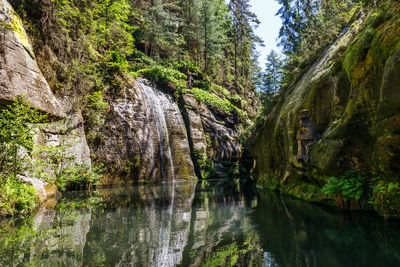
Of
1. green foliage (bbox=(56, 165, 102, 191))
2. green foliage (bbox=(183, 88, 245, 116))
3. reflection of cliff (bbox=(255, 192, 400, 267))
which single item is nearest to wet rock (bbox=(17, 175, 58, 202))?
green foliage (bbox=(56, 165, 102, 191))

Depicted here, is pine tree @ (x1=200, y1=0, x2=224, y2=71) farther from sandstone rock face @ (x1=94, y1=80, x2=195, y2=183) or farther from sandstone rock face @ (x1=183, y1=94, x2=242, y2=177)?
sandstone rock face @ (x1=94, y1=80, x2=195, y2=183)

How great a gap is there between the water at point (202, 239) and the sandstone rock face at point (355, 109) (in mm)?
1393

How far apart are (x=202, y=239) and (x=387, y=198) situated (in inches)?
153

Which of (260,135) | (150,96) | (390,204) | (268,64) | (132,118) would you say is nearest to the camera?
(390,204)

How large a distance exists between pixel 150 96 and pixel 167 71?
192 inches

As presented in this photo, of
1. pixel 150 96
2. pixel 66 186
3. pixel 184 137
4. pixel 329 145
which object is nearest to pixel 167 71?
pixel 150 96

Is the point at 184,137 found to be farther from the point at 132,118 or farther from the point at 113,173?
the point at 113,173

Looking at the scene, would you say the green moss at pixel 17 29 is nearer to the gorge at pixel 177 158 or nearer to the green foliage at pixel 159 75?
the gorge at pixel 177 158

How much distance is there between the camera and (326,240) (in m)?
4.08

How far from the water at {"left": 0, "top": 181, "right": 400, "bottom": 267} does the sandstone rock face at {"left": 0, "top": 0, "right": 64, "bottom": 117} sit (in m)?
3.92

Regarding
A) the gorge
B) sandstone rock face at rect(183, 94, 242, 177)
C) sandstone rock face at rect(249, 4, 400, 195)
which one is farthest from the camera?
sandstone rock face at rect(183, 94, 242, 177)

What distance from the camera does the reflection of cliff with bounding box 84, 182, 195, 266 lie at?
11.1 ft

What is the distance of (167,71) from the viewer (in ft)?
82.9

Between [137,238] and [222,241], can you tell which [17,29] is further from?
[222,241]
